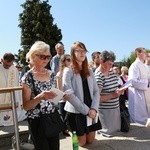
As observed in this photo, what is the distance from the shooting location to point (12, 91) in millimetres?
3518

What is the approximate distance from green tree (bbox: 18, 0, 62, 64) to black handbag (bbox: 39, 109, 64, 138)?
3246 cm

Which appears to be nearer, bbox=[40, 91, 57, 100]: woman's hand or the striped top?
bbox=[40, 91, 57, 100]: woman's hand

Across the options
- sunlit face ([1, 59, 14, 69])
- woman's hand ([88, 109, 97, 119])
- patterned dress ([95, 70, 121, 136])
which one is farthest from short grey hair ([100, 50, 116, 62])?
sunlit face ([1, 59, 14, 69])

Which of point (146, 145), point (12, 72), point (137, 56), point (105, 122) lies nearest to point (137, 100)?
point (137, 56)

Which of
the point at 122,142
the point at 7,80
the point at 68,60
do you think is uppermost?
the point at 68,60

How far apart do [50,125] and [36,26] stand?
34805 millimetres

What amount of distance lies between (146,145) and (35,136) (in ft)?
6.92

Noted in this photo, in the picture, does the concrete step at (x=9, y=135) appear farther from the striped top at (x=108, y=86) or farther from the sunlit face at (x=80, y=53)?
the sunlit face at (x=80, y=53)

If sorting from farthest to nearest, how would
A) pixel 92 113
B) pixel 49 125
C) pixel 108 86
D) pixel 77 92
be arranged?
pixel 108 86 < pixel 77 92 < pixel 92 113 < pixel 49 125

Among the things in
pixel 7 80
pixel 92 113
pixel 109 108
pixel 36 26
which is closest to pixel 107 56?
pixel 109 108

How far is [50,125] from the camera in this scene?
3459 mm

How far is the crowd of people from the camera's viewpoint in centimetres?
347

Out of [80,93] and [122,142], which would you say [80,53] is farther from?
[122,142]

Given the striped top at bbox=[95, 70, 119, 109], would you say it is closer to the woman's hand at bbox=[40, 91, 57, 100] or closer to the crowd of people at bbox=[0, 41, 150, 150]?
the crowd of people at bbox=[0, 41, 150, 150]
